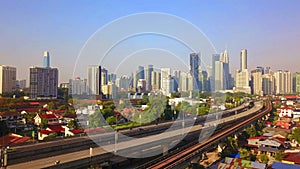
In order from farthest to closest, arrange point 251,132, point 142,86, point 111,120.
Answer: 1. point 142,86
2. point 251,132
3. point 111,120

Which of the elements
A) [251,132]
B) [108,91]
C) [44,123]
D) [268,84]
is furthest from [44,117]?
[268,84]

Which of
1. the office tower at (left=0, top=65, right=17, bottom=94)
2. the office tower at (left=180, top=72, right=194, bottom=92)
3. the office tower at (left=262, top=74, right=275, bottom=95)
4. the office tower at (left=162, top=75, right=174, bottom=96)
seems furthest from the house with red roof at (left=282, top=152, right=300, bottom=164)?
the office tower at (left=262, top=74, right=275, bottom=95)

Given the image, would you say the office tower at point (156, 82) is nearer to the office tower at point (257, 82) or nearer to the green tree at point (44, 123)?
the green tree at point (44, 123)

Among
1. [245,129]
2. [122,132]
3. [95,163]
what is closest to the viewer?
[95,163]

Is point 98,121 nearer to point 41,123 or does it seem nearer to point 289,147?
point 41,123

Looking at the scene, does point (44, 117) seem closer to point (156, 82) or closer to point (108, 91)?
point (108, 91)

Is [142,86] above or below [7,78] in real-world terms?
below

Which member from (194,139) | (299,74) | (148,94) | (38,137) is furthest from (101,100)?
(299,74)

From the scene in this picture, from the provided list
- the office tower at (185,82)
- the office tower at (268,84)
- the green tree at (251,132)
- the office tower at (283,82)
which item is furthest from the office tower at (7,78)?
the office tower at (283,82)

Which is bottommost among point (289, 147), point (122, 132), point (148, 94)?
point (289, 147)
